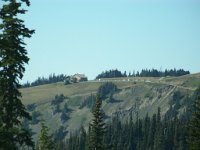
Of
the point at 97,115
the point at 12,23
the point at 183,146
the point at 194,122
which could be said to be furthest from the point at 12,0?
the point at 183,146

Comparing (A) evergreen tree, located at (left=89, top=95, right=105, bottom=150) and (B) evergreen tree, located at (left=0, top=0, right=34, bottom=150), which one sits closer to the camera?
(B) evergreen tree, located at (left=0, top=0, right=34, bottom=150)

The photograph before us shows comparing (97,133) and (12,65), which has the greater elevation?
(12,65)

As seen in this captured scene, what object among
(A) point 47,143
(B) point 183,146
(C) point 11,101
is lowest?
(B) point 183,146

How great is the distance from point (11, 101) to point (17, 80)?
1424 mm

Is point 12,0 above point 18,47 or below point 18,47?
above

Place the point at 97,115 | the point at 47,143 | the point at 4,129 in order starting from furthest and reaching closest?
the point at 47,143 → the point at 97,115 → the point at 4,129

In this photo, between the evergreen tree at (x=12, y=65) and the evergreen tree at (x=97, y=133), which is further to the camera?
the evergreen tree at (x=97, y=133)

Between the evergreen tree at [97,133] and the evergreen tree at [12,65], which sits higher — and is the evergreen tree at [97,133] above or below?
below

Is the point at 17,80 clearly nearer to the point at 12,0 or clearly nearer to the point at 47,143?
the point at 12,0

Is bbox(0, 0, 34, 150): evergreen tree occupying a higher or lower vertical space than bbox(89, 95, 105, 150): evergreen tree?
higher

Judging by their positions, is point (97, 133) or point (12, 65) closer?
point (12, 65)

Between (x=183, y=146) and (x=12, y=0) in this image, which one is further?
(x=183, y=146)

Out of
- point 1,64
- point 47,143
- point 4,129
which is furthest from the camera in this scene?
point 47,143

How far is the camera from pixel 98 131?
207 ft
